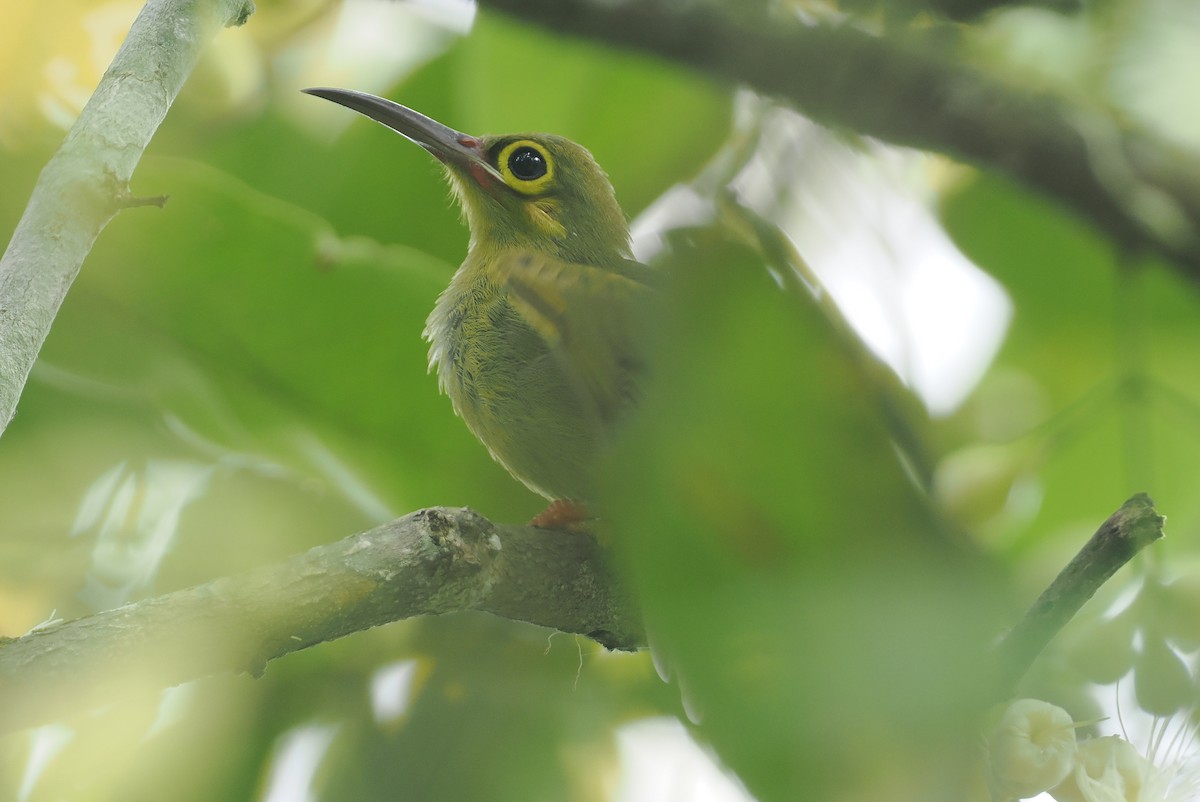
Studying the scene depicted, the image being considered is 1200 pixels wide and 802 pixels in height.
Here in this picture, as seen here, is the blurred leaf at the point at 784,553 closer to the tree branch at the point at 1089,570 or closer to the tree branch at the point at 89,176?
the tree branch at the point at 1089,570

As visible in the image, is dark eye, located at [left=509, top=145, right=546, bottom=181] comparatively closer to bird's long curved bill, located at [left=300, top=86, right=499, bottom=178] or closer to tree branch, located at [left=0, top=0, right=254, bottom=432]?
bird's long curved bill, located at [left=300, top=86, right=499, bottom=178]

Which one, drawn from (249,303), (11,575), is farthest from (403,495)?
(11,575)

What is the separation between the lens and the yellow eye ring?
13.5ft

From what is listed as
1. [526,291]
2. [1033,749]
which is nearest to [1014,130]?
[526,291]

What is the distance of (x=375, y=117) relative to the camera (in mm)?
3422

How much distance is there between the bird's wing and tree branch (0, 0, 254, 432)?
→ 29.6 inches

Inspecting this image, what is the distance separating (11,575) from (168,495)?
0.41 metres

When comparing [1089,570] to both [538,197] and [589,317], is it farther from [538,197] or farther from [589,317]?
[538,197]

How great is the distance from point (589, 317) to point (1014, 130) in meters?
1.29

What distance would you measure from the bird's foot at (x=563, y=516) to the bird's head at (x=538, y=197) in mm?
1246

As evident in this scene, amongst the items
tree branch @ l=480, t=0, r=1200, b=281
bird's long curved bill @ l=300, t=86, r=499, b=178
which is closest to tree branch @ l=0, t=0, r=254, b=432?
tree branch @ l=480, t=0, r=1200, b=281

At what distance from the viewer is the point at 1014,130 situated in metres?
2.58

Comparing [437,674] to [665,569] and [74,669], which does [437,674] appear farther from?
[665,569]

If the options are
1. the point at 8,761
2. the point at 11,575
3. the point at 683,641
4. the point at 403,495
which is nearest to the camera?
the point at 683,641
